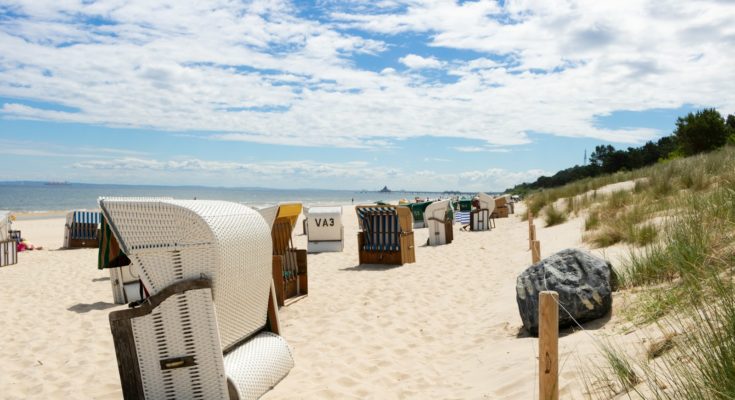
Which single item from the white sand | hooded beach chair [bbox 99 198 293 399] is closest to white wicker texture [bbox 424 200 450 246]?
the white sand

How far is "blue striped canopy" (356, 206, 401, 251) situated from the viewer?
10375mm

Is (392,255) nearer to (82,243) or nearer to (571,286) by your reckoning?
(571,286)

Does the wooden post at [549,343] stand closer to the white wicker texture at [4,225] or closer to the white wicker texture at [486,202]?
the white wicker texture at [4,225]

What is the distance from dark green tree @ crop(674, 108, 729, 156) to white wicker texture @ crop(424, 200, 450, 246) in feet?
82.7

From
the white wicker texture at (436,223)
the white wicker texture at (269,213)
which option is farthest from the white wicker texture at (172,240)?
the white wicker texture at (436,223)

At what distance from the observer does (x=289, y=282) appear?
7395 mm

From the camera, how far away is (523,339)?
482 centimetres

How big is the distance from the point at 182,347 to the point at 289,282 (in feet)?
12.7

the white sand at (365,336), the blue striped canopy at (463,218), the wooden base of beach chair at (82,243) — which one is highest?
the wooden base of beach chair at (82,243)

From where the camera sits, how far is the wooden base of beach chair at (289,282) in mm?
6879

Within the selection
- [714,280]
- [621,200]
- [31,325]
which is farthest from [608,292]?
[621,200]

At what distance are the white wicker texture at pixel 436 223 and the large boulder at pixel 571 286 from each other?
8.62 metres

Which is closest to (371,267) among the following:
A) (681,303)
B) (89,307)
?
(89,307)

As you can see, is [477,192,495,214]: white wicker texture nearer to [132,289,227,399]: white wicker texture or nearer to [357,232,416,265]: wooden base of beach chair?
[357,232,416,265]: wooden base of beach chair
